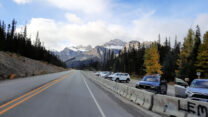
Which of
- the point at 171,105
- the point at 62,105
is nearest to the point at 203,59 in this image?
the point at 171,105

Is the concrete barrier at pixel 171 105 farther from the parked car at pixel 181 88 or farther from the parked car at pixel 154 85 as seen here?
the parked car at pixel 154 85

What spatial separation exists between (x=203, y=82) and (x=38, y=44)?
347 ft

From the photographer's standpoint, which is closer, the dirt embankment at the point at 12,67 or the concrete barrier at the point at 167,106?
the concrete barrier at the point at 167,106

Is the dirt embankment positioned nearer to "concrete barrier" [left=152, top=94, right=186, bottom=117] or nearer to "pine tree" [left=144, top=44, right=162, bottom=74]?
"concrete barrier" [left=152, top=94, right=186, bottom=117]

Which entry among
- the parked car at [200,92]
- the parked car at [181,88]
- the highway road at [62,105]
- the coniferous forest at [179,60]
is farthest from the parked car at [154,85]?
the coniferous forest at [179,60]

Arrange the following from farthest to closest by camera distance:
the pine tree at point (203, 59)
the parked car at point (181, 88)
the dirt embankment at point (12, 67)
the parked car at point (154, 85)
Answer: the pine tree at point (203, 59)
the dirt embankment at point (12, 67)
the parked car at point (154, 85)
the parked car at point (181, 88)

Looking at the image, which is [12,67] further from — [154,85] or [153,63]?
[153,63]

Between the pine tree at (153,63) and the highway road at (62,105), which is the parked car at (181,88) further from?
the pine tree at (153,63)

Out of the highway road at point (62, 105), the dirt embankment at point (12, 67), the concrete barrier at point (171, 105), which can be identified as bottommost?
the highway road at point (62, 105)

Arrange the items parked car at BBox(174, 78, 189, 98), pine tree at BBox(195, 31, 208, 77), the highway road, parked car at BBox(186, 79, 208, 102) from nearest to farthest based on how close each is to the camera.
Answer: the highway road
parked car at BBox(186, 79, 208, 102)
parked car at BBox(174, 78, 189, 98)
pine tree at BBox(195, 31, 208, 77)

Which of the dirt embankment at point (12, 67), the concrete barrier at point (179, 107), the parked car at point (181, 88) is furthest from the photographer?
the dirt embankment at point (12, 67)

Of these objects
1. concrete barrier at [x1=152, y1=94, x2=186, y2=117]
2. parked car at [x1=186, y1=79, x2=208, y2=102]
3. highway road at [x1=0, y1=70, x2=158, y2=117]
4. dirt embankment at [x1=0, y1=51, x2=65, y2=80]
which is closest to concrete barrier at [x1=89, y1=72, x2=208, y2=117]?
concrete barrier at [x1=152, y1=94, x2=186, y2=117]

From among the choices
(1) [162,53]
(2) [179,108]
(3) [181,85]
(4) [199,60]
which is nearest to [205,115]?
(2) [179,108]

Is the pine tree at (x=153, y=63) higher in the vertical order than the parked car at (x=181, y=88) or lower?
higher
